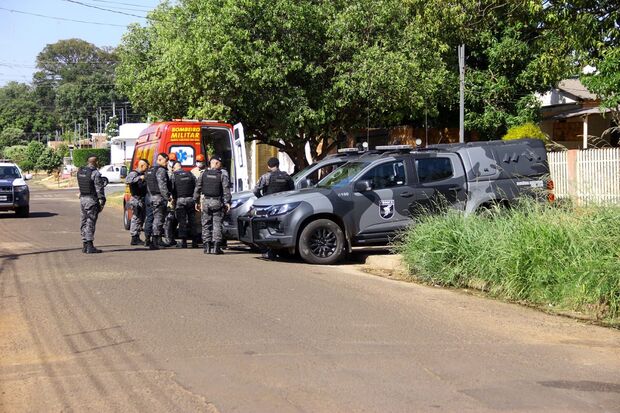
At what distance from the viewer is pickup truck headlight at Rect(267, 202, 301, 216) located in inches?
512

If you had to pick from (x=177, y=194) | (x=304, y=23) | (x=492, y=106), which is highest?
(x=304, y=23)

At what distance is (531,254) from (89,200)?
8.28 meters

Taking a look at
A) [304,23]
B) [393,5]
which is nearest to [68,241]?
[304,23]

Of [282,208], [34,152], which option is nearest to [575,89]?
[282,208]

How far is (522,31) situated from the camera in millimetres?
24562

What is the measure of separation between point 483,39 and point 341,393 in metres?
21.2

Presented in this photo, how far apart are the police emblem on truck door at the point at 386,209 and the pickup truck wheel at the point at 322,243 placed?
795 millimetres

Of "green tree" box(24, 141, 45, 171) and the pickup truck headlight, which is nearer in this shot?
the pickup truck headlight

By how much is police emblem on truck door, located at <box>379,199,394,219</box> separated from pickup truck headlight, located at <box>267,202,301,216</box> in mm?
1467

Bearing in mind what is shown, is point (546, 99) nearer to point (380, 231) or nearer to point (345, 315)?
point (380, 231)

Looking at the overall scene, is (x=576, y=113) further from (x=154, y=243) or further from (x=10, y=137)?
(x=10, y=137)

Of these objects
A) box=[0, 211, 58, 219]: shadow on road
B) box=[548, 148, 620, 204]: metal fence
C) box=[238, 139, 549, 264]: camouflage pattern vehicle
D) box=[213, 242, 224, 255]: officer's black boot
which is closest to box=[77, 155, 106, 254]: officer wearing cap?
box=[213, 242, 224, 255]: officer's black boot

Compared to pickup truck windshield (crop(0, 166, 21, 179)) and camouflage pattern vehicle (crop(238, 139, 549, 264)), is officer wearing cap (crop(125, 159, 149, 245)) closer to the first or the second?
camouflage pattern vehicle (crop(238, 139, 549, 264))

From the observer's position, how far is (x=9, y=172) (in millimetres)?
26328
